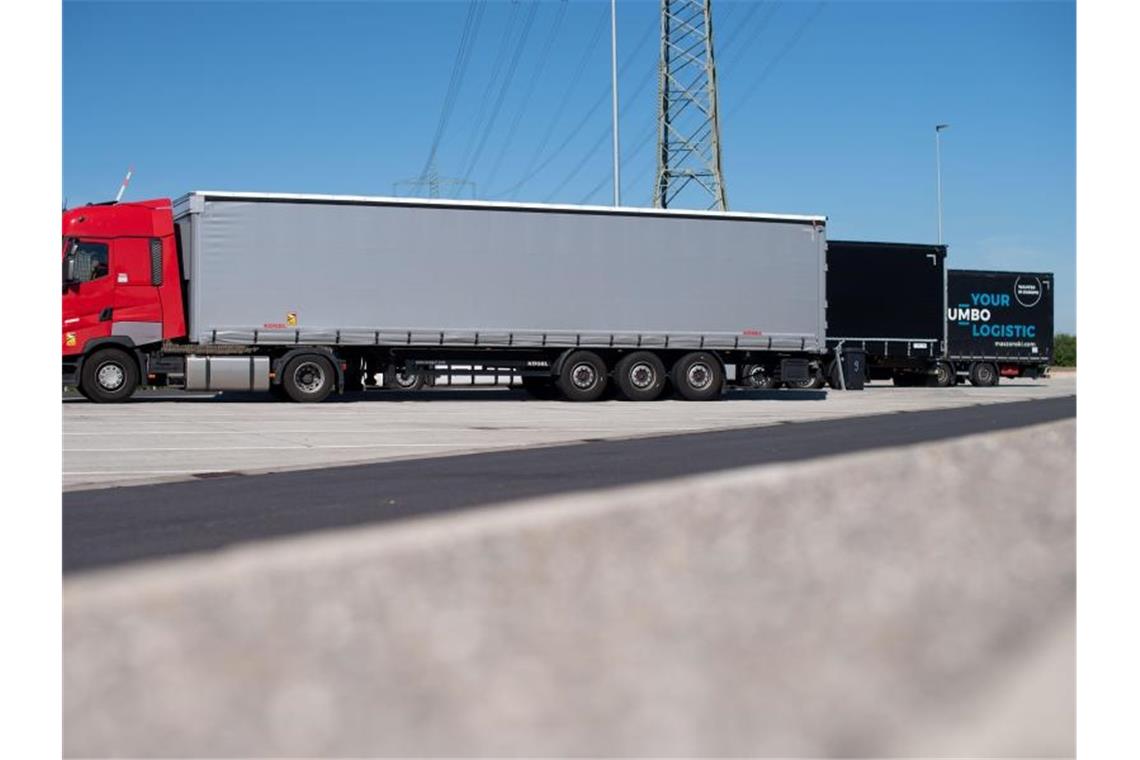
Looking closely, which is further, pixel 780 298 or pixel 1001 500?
pixel 780 298

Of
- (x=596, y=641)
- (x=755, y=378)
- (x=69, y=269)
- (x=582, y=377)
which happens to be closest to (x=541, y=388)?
(x=582, y=377)

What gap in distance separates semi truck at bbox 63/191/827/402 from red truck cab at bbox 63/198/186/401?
3 centimetres

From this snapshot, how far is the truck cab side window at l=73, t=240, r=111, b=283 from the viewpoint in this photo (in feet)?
75.1

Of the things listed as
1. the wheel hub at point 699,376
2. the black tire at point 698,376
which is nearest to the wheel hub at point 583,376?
the black tire at point 698,376

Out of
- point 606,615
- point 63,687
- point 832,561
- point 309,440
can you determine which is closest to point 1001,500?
point 832,561

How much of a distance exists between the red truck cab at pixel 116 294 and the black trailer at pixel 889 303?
684 inches

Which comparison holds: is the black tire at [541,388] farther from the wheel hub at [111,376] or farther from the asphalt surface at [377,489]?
the asphalt surface at [377,489]

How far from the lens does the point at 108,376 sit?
23.1 meters

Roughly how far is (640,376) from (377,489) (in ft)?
56.4

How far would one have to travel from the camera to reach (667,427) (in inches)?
693

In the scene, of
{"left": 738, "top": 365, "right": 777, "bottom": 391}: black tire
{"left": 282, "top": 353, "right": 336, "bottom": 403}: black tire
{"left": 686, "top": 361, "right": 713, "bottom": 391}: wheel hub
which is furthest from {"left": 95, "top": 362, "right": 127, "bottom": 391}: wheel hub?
{"left": 738, "top": 365, "right": 777, "bottom": 391}: black tire

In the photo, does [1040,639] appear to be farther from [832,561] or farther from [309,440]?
[309,440]

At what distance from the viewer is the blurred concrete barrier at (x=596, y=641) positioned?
3549 mm

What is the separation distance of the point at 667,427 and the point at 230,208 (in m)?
10.7
